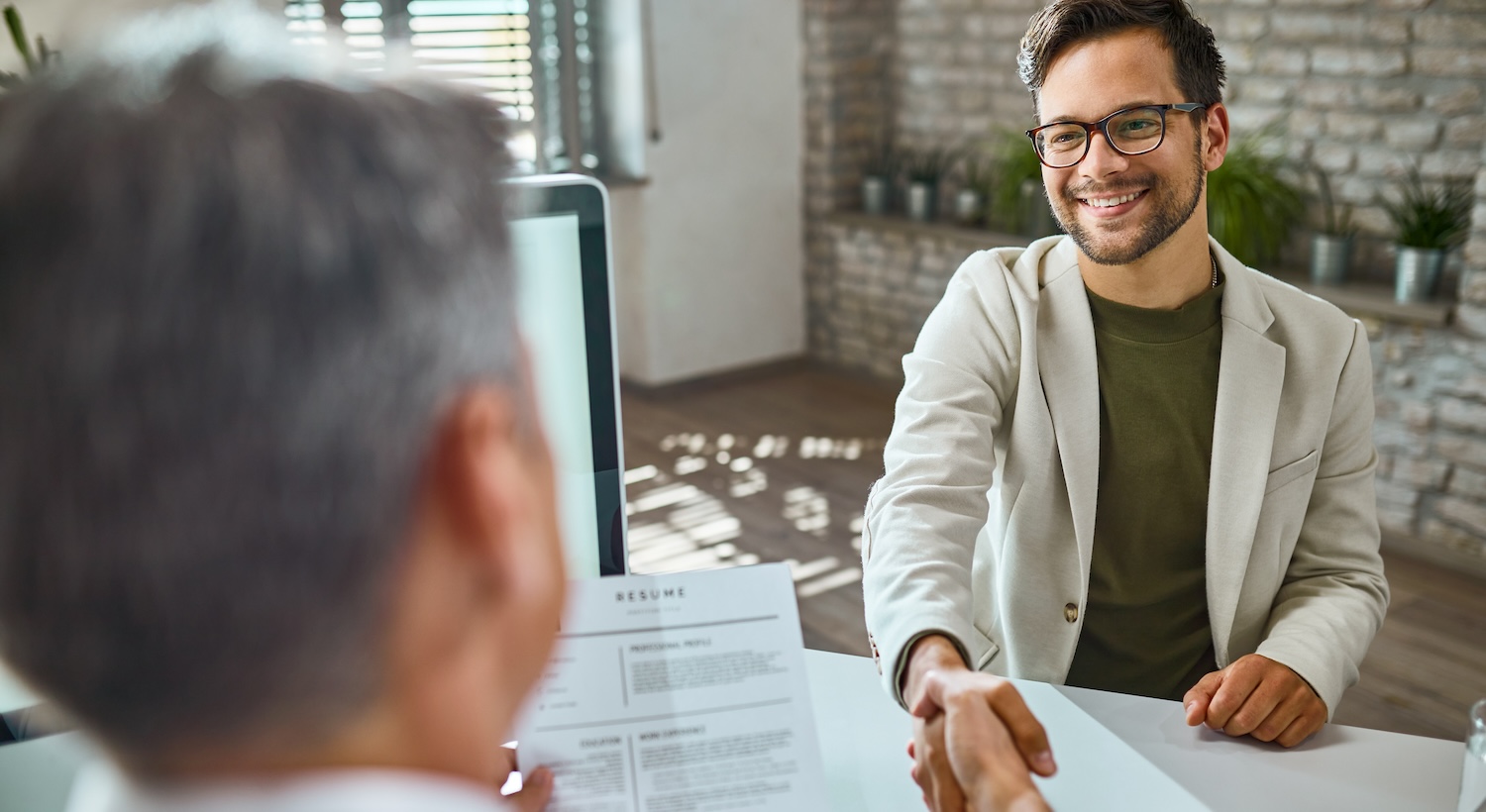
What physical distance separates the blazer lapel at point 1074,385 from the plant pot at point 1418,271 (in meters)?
2.29

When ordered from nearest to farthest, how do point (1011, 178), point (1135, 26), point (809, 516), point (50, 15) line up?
point (1135, 26)
point (50, 15)
point (809, 516)
point (1011, 178)

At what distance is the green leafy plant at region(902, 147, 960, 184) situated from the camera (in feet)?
15.3

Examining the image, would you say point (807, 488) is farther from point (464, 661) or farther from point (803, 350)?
point (464, 661)

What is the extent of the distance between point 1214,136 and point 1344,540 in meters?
0.52

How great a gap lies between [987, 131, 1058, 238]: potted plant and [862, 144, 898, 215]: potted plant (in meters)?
0.58

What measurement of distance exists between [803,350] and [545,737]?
4546 mm

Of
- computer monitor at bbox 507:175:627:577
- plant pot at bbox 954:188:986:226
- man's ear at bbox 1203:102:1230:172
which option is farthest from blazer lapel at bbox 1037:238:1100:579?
plant pot at bbox 954:188:986:226

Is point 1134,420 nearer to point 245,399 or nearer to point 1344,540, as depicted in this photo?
point 1344,540

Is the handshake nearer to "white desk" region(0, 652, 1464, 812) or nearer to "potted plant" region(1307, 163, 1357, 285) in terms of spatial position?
"white desk" region(0, 652, 1464, 812)

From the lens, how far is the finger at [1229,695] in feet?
3.35

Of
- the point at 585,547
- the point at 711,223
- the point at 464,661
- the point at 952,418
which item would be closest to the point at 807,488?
the point at 711,223

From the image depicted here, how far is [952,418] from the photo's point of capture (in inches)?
49.7

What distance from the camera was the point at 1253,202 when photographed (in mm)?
3418

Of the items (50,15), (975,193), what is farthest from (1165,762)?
(975,193)
